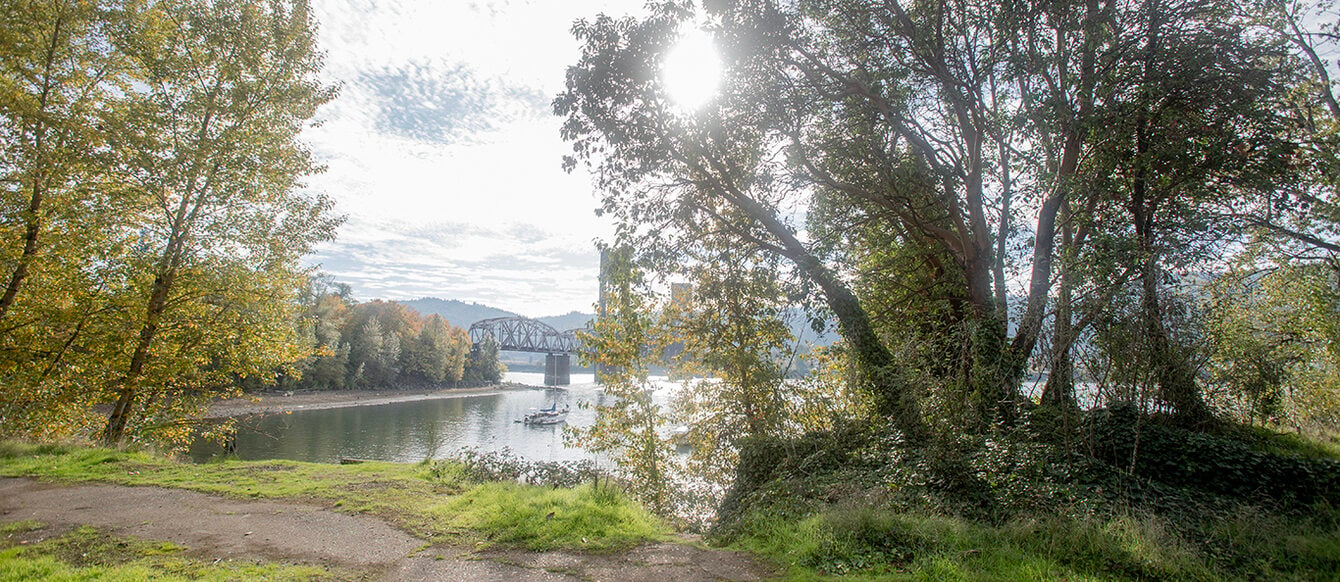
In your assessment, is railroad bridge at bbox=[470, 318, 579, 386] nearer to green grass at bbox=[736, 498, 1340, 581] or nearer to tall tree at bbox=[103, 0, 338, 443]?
tall tree at bbox=[103, 0, 338, 443]

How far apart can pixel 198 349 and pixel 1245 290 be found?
49.5 ft

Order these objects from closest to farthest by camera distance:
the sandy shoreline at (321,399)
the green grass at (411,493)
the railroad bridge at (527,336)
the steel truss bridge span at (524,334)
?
the green grass at (411,493) → the sandy shoreline at (321,399) → the railroad bridge at (527,336) → the steel truss bridge span at (524,334)

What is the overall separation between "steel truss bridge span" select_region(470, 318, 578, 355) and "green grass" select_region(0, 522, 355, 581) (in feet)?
334

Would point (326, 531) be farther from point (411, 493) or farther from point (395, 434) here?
point (395, 434)

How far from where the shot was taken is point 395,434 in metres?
32.6

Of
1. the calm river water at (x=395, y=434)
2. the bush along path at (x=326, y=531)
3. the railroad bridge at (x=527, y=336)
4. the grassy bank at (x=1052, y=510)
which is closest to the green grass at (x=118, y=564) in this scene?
the bush along path at (x=326, y=531)

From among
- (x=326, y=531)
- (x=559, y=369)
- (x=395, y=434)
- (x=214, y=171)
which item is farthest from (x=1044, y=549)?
(x=559, y=369)

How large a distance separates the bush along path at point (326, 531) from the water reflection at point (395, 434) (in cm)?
465

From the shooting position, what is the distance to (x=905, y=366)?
646 cm

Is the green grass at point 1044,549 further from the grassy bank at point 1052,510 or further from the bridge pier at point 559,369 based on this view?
the bridge pier at point 559,369

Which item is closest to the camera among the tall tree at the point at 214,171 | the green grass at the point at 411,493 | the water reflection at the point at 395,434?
the green grass at the point at 411,493

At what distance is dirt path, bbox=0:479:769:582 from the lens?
13.2 ft

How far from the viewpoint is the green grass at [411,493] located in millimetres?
4969

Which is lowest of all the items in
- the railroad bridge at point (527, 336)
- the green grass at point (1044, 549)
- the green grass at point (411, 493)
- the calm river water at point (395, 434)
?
the calm river water at point (395, 434)
